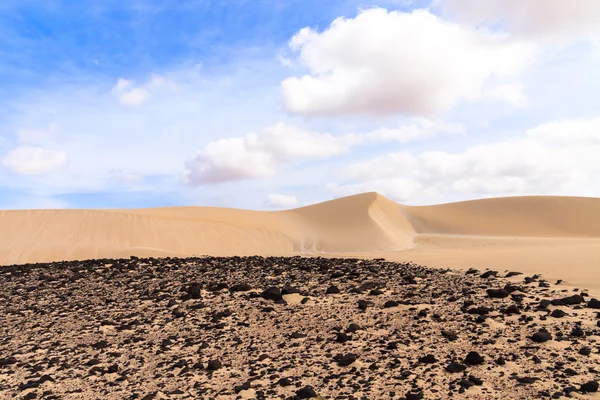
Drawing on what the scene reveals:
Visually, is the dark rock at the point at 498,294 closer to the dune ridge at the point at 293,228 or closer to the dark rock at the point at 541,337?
the dark rock at the point at 541,337

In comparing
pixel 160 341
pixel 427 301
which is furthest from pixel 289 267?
pixel 160 341

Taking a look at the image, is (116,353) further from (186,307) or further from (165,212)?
(165,212)

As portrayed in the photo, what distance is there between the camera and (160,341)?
7836mm

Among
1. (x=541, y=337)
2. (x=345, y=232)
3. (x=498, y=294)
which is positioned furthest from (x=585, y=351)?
(x=345, y=232)

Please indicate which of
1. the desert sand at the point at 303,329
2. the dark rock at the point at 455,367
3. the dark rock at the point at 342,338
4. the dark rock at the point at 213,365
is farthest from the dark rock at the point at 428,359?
the dark rock at the point at 213,365

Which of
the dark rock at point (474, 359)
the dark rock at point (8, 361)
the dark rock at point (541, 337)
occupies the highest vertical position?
the dark rock at point (541, 337)

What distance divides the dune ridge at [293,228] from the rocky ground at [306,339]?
10.5m

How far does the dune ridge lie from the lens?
31000 millimetres

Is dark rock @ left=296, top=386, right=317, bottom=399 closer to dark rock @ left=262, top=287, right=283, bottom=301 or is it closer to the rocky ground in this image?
the rocky ground

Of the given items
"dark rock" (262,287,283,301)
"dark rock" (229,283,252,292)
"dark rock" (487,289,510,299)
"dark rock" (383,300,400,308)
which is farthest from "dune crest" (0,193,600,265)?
"dark rock" (487,289,510,299)

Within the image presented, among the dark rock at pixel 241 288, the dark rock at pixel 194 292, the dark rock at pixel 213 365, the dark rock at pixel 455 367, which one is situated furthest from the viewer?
the dark rock at pixel 241 288

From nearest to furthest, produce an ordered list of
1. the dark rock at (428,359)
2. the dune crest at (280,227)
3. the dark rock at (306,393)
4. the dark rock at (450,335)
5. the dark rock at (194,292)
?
the dark rock at (306,393)
the dark rock at (428,359)
the dark rock at (450,335)
the dark rock at (194,292)
the dune crest at (280,227)

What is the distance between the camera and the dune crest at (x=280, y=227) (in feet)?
102

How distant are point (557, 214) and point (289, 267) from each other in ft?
159
